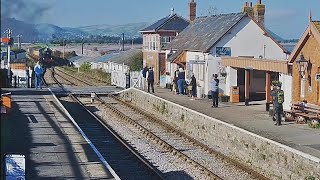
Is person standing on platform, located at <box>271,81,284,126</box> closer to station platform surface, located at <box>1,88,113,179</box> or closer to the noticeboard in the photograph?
station platform surface, located at <box>1,88,113,179</box>

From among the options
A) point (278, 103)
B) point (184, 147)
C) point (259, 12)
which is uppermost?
point (259, 12)

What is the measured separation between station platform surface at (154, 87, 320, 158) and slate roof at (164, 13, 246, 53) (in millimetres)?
3614

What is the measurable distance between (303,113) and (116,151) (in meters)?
6.66

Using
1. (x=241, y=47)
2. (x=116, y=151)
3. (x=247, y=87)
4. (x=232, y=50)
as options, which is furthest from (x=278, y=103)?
(x=241, y=47)

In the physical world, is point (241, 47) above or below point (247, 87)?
above

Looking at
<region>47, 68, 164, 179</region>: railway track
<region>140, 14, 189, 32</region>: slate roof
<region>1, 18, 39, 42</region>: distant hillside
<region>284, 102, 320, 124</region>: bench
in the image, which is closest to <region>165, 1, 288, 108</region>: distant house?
<region>47, 68, 164, 179</region>: railway track

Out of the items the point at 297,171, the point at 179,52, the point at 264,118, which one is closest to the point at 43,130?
the point at 264,118

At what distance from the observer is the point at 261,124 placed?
20.0 metres

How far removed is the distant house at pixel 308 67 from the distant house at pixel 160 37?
22.7 m

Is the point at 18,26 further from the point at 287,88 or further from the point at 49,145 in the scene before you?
the point at 287,88

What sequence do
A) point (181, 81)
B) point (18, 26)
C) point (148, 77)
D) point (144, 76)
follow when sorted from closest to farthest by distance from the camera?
point (18, 26) → point (181, 81) → point (148, 77) → point (144, 76)

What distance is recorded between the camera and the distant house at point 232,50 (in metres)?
29.4

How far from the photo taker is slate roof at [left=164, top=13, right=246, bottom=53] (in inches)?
1211

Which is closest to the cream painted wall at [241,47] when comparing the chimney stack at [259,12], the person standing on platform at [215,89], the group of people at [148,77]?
the chimney stack at [259,12]
